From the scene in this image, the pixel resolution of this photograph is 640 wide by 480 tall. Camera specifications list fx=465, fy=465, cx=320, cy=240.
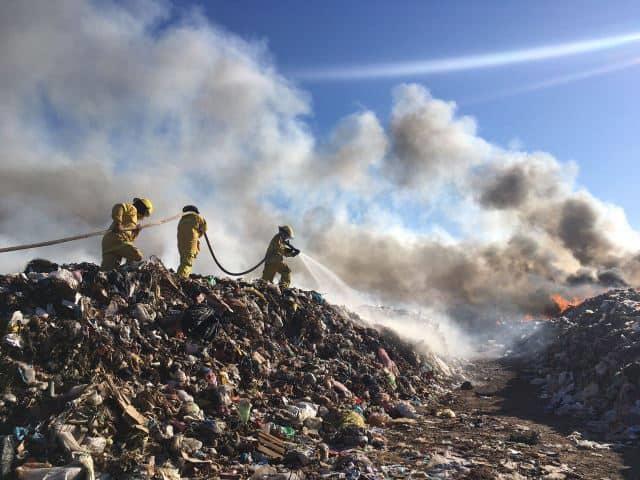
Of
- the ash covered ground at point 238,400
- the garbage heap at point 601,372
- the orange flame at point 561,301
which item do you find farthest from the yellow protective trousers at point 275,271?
the orange flame at point 561,301

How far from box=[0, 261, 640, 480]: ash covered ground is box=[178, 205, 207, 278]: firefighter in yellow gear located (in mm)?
564

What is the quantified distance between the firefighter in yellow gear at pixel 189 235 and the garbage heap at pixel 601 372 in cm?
743

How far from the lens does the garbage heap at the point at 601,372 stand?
773 cm

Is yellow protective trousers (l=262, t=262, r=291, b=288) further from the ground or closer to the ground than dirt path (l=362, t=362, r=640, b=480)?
further from the ground

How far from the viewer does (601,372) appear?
9.46 metres

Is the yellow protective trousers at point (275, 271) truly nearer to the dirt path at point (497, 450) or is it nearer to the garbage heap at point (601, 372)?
the dirt path at point (497, 450)

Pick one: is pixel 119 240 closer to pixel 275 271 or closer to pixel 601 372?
pixel 275 271

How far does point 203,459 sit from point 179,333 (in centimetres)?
240

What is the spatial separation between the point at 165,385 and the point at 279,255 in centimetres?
560

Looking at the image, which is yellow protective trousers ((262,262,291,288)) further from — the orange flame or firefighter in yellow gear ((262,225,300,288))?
the orange flame

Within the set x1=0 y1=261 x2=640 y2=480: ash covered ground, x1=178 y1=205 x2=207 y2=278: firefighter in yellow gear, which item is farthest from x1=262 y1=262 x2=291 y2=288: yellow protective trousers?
x1=178 y1=205 x2=207 y2=278: firefighter in yellow gear

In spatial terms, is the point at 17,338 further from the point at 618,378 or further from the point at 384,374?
the point at 618,378

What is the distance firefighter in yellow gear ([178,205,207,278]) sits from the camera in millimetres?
8633

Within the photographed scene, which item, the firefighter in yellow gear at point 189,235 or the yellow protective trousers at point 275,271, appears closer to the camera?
the firefighter in yellow gear at point 189,235
